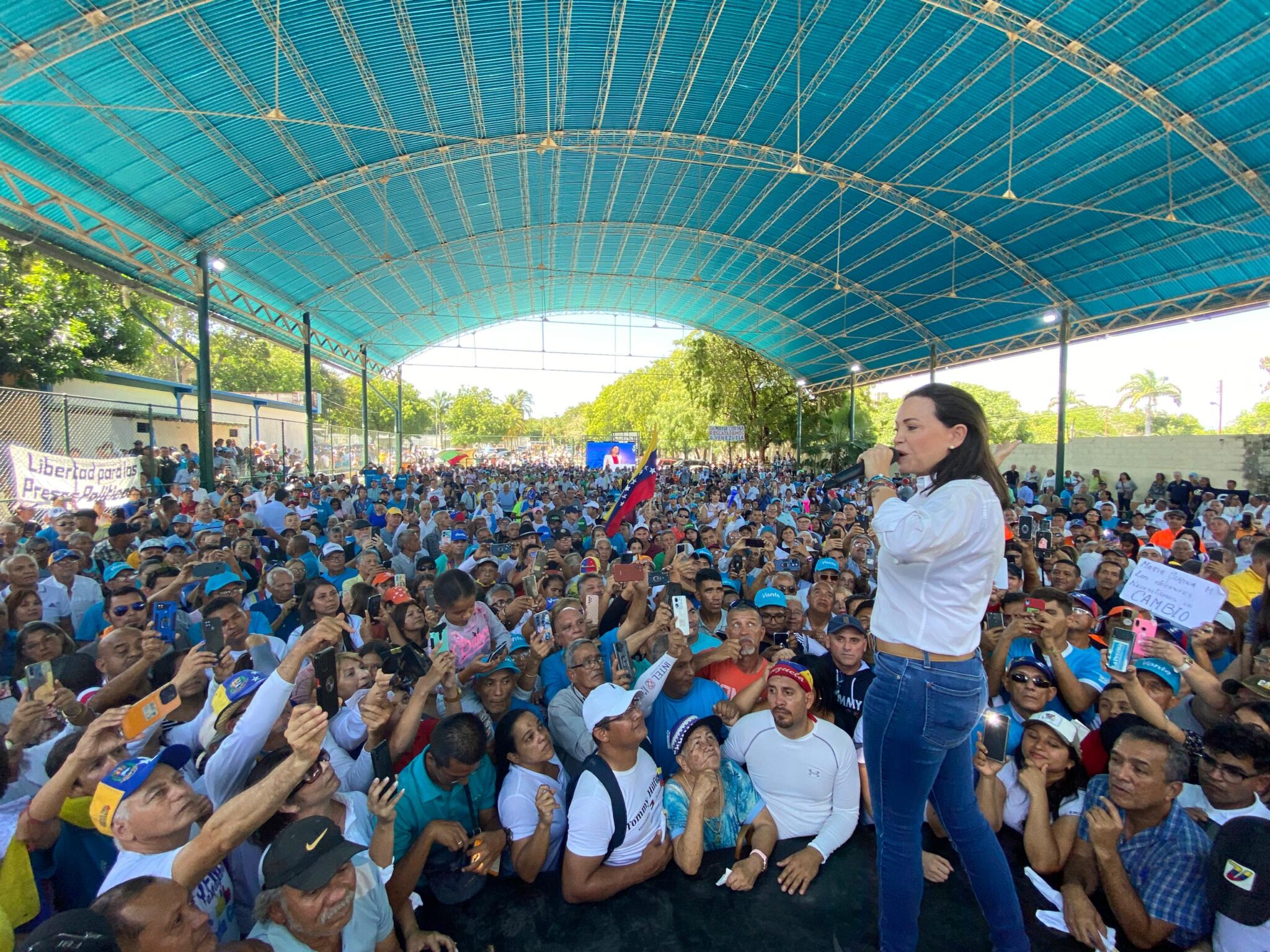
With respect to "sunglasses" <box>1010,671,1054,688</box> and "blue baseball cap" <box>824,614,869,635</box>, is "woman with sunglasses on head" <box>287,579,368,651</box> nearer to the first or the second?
"blue baseball cap" <box>824,614,869,635</box>

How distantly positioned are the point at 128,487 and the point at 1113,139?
18.9 meters

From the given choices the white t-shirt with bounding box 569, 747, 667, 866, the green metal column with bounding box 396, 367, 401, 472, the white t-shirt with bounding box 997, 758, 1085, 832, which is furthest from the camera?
the green metal column with bounding box 396, 367, 401, 472

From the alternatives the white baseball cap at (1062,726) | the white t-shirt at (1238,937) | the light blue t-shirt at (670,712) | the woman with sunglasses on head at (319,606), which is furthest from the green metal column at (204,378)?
the white t-shirt at (1238,937)

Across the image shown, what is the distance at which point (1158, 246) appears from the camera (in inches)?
611

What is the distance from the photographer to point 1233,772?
7.57ft

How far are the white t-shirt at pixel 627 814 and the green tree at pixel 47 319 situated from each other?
54.8 feet

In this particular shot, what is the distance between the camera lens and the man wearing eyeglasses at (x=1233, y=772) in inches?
89.7

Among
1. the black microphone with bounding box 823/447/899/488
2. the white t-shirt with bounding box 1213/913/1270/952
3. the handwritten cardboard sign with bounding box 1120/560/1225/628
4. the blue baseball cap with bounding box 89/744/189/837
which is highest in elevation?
the black microphone with bounding box 823/447/899/488

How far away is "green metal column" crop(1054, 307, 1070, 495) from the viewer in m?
17.8

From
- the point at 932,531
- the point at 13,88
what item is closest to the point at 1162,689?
the point at 932,531

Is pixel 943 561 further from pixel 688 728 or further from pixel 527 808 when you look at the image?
pixel 527 808

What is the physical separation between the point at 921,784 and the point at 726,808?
4.49 feet

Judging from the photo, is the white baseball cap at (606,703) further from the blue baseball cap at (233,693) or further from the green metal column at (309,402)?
the green metal column at (309,402)

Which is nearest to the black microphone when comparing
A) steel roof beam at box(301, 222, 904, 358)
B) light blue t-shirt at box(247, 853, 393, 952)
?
light blue t-shirt at box(247, 853, 393, 952)
